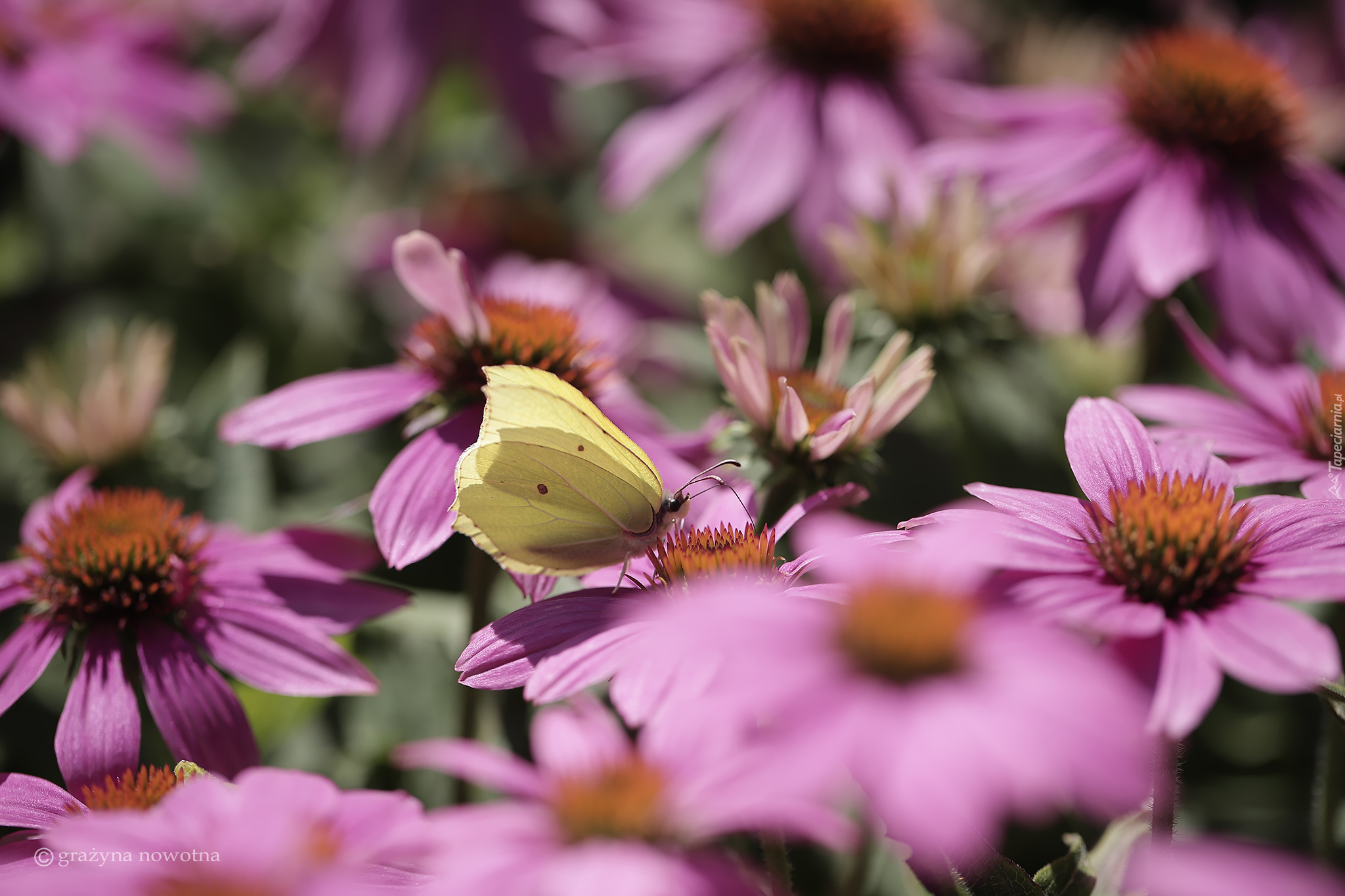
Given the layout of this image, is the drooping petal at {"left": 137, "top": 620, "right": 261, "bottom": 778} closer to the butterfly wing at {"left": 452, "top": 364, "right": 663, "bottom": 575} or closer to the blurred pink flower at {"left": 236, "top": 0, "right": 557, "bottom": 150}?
the butterfly wing at {"left": 452, "top": 364, "right": 663, "bottom": 575}

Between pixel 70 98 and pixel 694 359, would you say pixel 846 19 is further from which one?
pixel 70 98

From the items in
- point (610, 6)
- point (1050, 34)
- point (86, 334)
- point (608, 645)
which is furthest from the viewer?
point (1050, 34)

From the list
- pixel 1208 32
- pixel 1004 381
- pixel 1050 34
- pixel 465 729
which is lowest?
pixel 465 729

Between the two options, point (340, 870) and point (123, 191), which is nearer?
point (340, 870)

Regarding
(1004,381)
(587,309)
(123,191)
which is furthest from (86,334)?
(1004,381)

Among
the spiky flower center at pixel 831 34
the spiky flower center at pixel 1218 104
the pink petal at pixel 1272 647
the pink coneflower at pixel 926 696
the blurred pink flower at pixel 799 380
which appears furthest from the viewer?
the spiky flower center at pixel 831 34

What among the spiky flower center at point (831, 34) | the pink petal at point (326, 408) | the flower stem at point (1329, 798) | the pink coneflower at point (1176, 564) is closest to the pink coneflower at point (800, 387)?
the pink coneflower at point (1176, 564)

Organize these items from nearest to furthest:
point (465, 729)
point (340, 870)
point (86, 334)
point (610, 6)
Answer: point (340, 870)
point (465, 729)
point (86, 334)
point (610, 6)

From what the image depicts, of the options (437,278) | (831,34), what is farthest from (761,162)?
(437,278)

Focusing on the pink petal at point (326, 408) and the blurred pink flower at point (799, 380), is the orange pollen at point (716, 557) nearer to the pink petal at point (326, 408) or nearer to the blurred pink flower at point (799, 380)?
the blurred pink flower at point (799, 380)
